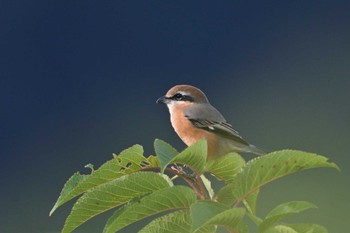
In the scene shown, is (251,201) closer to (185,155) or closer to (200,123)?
(185,155)

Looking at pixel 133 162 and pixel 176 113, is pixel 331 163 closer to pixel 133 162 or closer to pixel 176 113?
pixel 133 162

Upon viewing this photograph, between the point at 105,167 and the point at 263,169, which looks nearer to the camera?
the point at 263,169

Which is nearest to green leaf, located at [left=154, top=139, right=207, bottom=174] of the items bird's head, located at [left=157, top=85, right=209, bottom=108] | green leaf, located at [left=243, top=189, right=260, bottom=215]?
green leaf, located at [left=243, top=189, right=260, bottom=215]

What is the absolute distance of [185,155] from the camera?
1165mm

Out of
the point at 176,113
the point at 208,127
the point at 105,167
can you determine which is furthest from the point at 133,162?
the point at 176,113

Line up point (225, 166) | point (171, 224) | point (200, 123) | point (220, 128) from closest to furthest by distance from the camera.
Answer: point (171, 224) < point (225, 166) < point (220, 128) < point (200, 123)

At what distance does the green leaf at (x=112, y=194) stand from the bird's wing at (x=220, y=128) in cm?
157

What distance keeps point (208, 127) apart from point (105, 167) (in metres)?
1.68

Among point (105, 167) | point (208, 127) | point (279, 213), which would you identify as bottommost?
point (279, 213)

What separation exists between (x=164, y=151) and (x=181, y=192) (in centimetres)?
12

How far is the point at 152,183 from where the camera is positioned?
118 cm

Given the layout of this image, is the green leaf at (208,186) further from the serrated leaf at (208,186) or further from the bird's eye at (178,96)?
the bird's eye at (178,96)

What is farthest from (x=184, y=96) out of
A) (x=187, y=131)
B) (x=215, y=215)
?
(x=215, y=215)

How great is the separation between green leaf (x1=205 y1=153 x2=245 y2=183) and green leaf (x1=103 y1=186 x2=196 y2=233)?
220 mm
